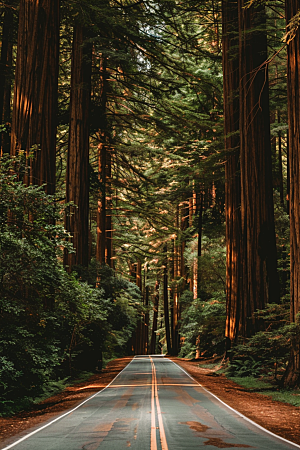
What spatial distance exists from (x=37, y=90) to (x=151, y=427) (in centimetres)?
955

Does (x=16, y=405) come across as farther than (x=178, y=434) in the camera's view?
Yes

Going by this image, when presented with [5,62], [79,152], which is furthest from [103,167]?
[5,62]

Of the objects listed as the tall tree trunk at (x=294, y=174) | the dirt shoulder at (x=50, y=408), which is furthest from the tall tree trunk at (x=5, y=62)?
the tall tree trunk at (x=294, y=174)

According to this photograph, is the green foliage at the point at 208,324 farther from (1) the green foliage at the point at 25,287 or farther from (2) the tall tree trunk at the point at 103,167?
(1) the green foliage at the point at 25,287

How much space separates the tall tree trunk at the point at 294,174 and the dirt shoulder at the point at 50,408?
19.5ft

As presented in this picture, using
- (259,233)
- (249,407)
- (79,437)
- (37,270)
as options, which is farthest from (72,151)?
(79,437)

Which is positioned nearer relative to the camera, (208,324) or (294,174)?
(294,174)

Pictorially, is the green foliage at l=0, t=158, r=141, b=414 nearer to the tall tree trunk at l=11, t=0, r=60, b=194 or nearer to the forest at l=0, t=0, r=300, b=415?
the forest at l=0, t=0, r=300, b=415

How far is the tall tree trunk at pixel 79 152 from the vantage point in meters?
20.2

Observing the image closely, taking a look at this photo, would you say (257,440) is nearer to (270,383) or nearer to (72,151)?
(270,383)

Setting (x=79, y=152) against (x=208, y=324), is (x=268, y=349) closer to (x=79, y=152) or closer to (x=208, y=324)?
(x=208, y=324)

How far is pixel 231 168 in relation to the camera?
71.4 feet

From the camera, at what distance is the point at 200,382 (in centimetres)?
1795

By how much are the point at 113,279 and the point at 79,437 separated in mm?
15158
